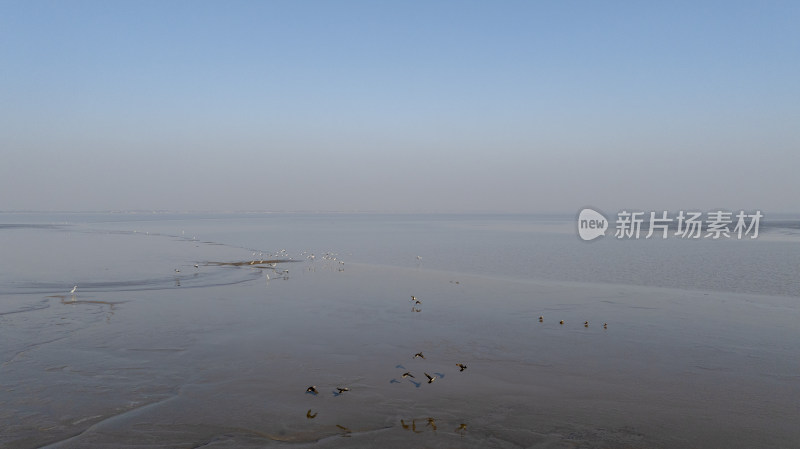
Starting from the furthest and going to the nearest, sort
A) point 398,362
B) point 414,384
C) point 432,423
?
point 398,362 < point 414,384 < point 432,423

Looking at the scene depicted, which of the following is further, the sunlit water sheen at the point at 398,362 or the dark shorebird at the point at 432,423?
the dark shorebird at the point at 432,423

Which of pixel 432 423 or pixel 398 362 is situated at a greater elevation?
pixel 398 362

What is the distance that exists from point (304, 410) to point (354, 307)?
10.9 meters

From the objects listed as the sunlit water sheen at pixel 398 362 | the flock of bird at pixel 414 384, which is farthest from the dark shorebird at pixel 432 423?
the sunlit water sheen at pixel 398 362

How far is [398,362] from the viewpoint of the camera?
13.9 m

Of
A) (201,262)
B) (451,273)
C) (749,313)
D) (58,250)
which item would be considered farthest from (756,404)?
(58,250)

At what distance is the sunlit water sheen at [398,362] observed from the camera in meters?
9.75

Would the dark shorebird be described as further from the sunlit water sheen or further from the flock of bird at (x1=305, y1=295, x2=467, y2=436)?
the sunlit water sheen

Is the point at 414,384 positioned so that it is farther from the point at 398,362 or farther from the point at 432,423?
the point at 432,423

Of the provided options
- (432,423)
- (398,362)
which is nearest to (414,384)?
(398,362)

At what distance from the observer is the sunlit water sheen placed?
32.0 ft

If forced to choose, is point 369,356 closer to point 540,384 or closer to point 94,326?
point 540,384

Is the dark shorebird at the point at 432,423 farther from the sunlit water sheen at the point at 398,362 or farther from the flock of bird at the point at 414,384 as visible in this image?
the sunlit water sheen at the point at 398,362

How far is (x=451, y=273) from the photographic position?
32.2m
